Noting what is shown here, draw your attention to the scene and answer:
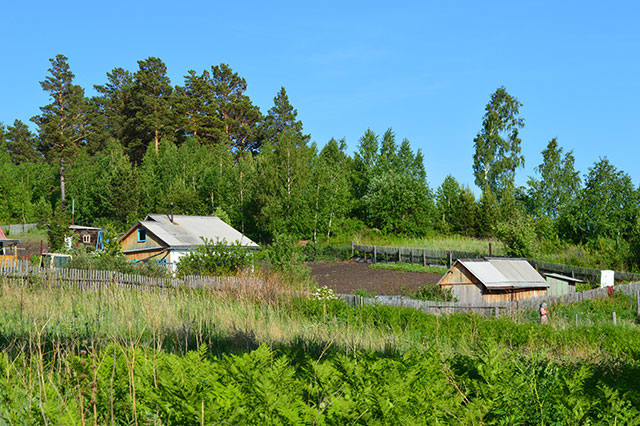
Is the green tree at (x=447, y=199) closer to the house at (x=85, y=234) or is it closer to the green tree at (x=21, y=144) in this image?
the house at (x=85, y=234)

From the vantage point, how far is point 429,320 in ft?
37.9

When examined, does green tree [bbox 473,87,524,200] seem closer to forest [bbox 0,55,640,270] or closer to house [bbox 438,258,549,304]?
forest [bbox 0,55,640,270]

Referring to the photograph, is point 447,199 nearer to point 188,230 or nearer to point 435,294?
point 188,230

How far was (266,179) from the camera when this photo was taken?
46.7m

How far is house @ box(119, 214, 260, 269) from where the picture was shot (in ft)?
102

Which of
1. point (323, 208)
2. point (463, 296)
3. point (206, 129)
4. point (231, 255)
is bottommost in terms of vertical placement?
point (463, 296)

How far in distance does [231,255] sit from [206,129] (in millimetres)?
46833

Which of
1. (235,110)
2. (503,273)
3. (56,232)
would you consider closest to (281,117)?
(235,110)

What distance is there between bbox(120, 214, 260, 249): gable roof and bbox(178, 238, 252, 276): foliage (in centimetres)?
1072

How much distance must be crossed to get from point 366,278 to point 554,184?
85.7 feet

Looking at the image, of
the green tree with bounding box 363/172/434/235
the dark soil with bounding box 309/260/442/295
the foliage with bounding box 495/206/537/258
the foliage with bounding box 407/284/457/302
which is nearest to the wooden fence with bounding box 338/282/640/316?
the foliage with bounding box 407/284/457/302

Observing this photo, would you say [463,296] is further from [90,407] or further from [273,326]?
[90,407]

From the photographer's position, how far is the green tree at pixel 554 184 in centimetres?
4981

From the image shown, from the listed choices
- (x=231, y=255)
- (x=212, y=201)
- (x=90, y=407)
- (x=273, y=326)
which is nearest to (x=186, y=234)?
(x=231, y=255)
